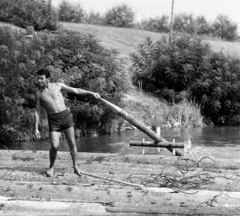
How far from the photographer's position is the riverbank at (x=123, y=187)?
22.6 feet

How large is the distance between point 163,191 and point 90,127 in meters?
11.6

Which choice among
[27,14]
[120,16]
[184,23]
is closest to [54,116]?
[27,14]

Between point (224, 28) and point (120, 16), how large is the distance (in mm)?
10622

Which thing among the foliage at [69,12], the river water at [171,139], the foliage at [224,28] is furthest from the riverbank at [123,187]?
the foliage at [224,28]

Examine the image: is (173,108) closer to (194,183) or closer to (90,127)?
(90,127)

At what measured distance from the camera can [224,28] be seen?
52688 mm

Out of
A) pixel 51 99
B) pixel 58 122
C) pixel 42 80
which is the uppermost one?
pixel 42 80

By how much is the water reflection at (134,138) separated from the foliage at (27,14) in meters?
14.5

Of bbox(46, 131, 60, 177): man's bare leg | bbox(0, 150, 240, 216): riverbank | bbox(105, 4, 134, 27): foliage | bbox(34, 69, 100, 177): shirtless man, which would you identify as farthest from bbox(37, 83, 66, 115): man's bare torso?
bbox(105, 4, 134, 27): foliage

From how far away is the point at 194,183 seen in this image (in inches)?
320

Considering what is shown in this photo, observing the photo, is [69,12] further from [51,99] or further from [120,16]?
[51,99]

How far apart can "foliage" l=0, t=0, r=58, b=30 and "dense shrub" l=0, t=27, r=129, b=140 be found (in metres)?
13.9

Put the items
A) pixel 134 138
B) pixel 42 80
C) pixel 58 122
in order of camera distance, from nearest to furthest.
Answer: pixel 42 80 < pixel 58 122 < pixel 134 138

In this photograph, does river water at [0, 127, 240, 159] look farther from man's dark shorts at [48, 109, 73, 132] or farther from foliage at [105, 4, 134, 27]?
foliage at [105, 4, 134, 27]
